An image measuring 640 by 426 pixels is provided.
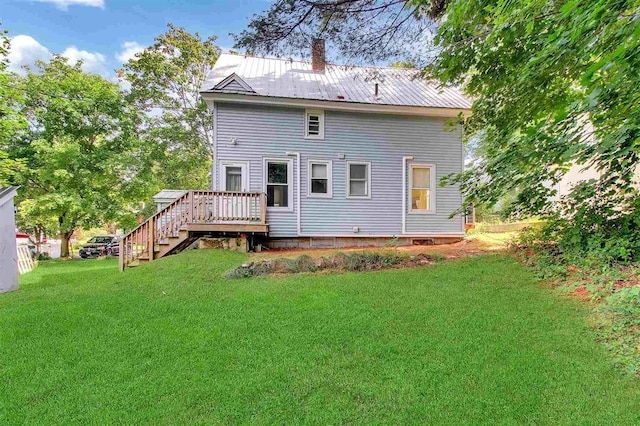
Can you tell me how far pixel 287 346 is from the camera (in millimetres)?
3393

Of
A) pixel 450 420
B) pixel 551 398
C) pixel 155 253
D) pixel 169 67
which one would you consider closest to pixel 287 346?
pixel 450 420

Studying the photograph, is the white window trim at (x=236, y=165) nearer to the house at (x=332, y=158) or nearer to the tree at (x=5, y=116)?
the house at (x=332, y=158)

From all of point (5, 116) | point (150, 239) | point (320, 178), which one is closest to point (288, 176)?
point (320, 178)

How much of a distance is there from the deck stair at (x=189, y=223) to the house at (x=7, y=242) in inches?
77.1

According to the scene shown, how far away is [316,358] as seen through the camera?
3154mm

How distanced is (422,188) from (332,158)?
328cm

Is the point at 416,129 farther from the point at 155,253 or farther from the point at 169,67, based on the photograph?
the point at 169,67

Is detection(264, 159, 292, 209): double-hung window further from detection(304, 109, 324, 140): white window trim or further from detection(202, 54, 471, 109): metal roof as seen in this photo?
detection(202, 54, 471, 109): metal roof

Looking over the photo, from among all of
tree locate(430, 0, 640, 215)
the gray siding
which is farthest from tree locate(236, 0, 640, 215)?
the gray siding

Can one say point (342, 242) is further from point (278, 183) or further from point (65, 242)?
point (65, 242)

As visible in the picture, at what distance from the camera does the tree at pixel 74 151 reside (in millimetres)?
13383

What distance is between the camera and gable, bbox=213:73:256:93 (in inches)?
359

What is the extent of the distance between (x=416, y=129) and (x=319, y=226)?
461 cm

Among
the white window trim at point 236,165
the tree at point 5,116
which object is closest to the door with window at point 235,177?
the white window trim at point 236,165
